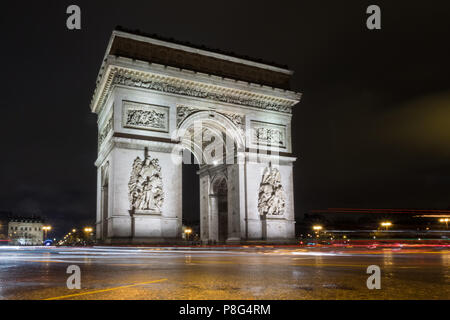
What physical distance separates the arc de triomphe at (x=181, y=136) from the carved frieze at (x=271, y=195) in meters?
0.06

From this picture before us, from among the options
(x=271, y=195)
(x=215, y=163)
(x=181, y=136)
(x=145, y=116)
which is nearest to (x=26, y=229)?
(x=215, y=163)

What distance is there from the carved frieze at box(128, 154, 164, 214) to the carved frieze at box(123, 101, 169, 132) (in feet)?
5.91

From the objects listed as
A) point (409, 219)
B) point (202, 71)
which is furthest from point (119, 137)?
point (409, 219)

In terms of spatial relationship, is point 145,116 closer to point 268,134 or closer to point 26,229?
point 268,134

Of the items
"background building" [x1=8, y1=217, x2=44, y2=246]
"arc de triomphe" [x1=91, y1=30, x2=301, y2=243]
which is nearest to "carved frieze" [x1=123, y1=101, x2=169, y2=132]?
"arc de triomphe" [x1=91, y1=30, x2=301, y2=243]

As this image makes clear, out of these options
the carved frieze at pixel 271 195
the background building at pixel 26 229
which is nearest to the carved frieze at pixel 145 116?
the carved frieze at pixel 271 195

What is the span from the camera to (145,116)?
24141 mm

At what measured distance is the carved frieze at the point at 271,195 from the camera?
26.8m

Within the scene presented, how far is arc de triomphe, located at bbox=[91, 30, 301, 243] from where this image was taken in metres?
23.1

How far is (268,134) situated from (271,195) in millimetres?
3955

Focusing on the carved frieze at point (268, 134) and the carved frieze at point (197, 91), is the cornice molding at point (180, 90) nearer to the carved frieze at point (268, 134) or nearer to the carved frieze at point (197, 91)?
the carved frieze at point (197, 91)
